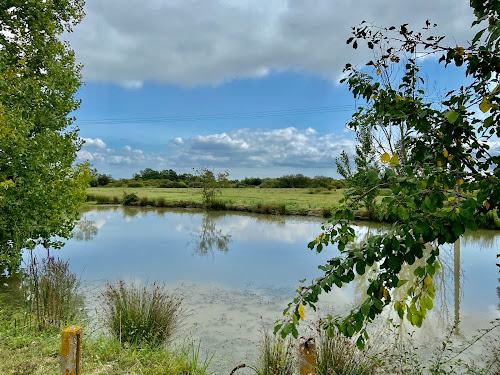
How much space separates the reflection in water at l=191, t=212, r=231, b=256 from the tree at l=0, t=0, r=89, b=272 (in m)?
4.95

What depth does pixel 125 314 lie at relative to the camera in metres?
4.00

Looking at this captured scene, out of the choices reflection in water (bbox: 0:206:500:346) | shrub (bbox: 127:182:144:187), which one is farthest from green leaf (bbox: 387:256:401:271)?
shrub (bbox: 127:182:144:187)

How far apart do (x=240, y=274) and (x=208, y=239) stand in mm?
5232

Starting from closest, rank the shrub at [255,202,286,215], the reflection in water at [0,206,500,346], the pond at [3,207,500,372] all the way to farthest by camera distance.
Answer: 1. the pond at [3,207,500,372]
2. the reflection in water at [0,206,500,346]
3. the shrub at [255,202,286,215]

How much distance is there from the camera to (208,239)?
13344mm

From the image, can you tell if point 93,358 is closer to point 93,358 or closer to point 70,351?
point 93,358

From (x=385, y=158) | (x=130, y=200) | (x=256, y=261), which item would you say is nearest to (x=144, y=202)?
(x=130, y=200)

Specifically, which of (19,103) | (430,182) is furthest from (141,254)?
(430,182)

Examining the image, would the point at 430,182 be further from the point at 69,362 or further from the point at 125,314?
the point at 125,314

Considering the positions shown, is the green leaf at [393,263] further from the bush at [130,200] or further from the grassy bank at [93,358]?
the bush at [130,200]

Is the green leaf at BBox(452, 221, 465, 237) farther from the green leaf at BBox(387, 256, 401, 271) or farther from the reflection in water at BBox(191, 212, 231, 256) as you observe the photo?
the reflection in water at BBox(191, 212, 231, 256)

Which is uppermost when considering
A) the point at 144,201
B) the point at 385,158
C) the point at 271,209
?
the point at 385,158

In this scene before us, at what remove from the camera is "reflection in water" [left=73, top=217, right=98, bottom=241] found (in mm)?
13347

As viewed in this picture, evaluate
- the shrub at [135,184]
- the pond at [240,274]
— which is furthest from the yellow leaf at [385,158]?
the shrub at [135,184]
